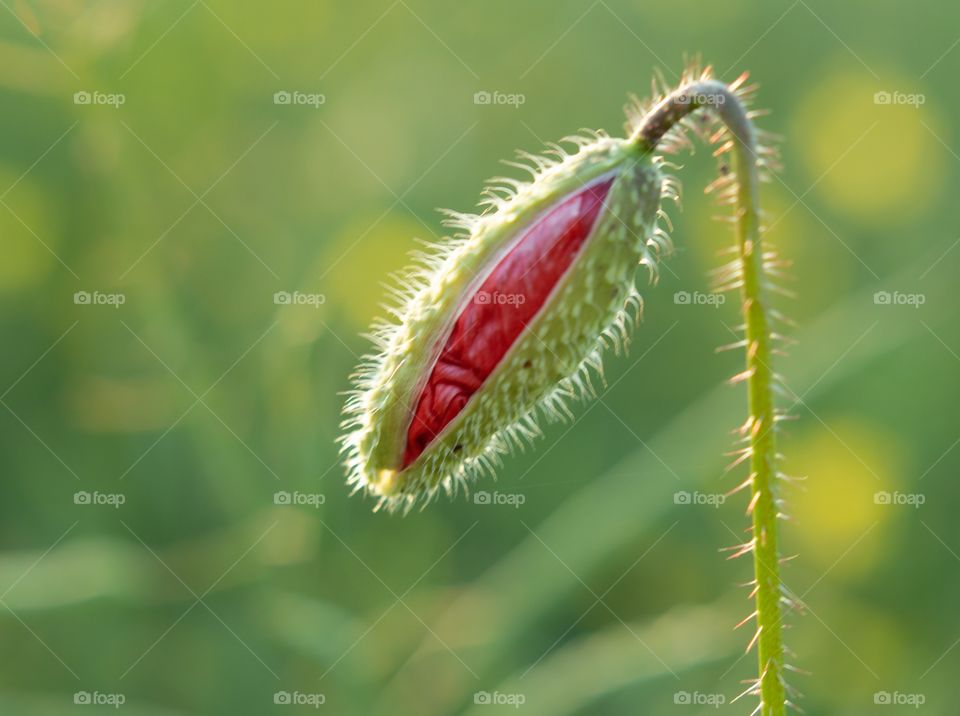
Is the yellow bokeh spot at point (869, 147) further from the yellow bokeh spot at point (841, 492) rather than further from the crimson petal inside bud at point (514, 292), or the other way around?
the crimson petal inside bud at point (514, 292)

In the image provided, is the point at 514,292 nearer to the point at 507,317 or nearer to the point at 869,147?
the point at 507,317

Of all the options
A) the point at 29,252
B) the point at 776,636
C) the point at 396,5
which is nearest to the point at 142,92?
the point at 29,252

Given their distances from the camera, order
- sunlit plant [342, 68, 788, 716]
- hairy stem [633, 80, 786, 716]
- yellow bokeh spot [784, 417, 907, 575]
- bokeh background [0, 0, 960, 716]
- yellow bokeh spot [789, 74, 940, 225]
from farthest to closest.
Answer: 1. yellow bokeh spot [789, 74, 940, 225]
2. yellow bokeh spot [784, 417, 907, 575]
3. bokeh background [0, 0, 960, 716]
4. sunlit plant [342, 68, 788, 716]
5. hairy stem [633, 80, 786, 716]

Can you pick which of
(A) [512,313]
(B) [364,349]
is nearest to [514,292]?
(A) [512,313]

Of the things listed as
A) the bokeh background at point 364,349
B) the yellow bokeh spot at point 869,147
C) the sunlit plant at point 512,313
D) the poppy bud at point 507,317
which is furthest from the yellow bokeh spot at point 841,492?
the poppy bud at point 507,317

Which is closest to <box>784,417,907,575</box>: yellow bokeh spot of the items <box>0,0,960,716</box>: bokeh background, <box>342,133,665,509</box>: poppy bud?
<box>0,0,960,716</box>: bokeh background

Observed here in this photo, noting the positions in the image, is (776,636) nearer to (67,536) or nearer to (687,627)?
(687,627)

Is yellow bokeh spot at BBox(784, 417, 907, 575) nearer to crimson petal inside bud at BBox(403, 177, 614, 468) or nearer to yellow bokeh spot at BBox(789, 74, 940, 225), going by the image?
yellow bokeh spot at BBox(789, 74, 940, 225)
